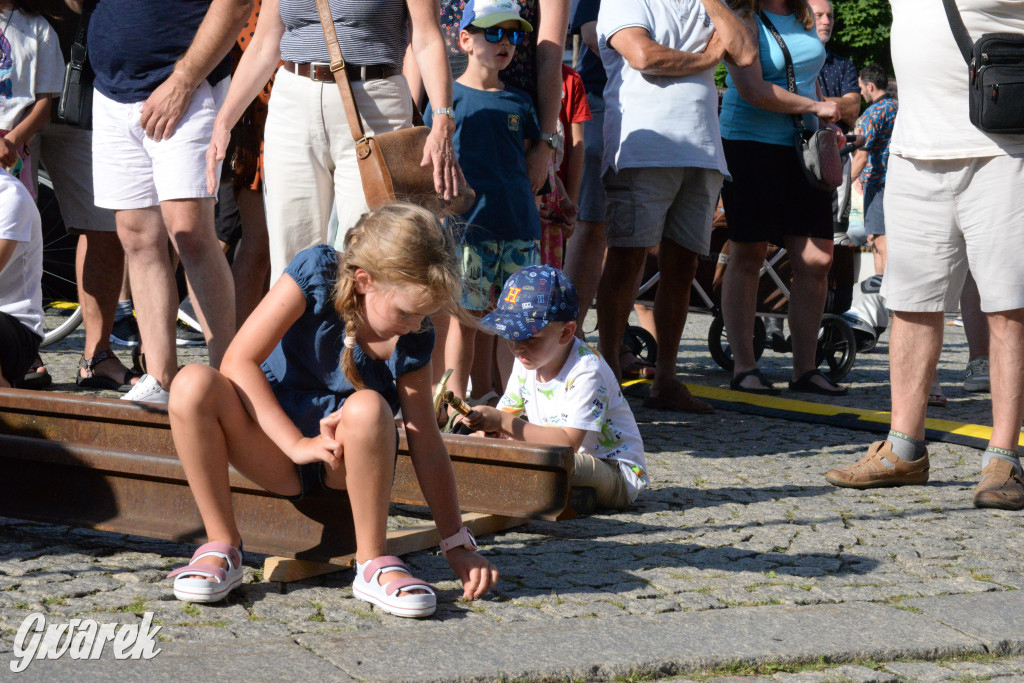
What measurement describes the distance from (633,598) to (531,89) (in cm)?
267

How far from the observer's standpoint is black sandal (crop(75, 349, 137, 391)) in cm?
606

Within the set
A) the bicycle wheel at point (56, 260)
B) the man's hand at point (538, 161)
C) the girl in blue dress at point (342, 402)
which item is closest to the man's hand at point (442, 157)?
the man's hand at point (538, 161)

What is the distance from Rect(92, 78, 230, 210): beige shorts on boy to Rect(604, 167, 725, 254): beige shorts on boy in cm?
186

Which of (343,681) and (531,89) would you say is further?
(531,89)

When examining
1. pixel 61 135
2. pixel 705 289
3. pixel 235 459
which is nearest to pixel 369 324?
pixel 235 459

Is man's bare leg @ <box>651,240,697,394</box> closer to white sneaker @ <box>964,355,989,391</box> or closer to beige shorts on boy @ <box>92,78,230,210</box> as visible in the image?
white sneaker @ <box>964,355,989,391</box>

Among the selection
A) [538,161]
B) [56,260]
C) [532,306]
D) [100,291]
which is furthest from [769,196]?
[56,260]

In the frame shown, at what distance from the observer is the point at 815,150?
6.29 metres

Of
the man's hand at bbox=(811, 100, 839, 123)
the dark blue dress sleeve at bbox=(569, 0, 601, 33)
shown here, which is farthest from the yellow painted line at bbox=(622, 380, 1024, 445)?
the dark blue dress sleeve at bbox=(569, 0, 601, 33)

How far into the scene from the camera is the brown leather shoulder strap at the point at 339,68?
4.29 m

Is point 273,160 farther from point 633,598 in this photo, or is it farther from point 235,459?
point 633,598

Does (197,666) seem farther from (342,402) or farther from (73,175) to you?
(73,175)

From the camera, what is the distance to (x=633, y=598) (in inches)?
122

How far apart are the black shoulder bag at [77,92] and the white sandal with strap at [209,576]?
3460mm
